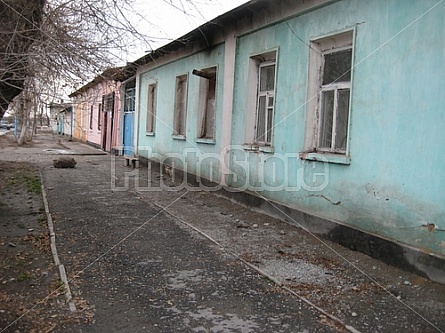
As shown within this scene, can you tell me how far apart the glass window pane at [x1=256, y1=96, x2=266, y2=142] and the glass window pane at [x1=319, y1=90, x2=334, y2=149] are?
70.5 inches

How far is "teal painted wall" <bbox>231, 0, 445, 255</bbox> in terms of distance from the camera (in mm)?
4797

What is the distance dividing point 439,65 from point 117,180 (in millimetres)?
9600

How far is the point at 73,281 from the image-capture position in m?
4.58

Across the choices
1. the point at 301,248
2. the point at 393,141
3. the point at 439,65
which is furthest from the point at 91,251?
the point at 439,65

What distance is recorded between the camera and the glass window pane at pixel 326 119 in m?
6.86

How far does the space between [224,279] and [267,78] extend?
4949 millimetres

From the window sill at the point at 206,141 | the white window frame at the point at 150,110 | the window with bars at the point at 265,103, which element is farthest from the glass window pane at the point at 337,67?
the white window frame at the point at 150,110

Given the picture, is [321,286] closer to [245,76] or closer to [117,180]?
[245,76]

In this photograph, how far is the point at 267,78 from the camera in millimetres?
8625

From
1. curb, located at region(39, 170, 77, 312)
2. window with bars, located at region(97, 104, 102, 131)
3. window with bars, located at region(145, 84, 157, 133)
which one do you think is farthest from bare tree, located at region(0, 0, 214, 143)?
window with bars, located at region(97, 104, 102, 131)

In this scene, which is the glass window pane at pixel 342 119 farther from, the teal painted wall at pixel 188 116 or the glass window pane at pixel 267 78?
the teal painted wall at pixel 188 116

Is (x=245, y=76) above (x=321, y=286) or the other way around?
above

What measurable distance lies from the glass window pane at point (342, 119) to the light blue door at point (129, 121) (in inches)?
500

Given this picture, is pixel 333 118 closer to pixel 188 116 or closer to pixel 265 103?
pixel 265 103
